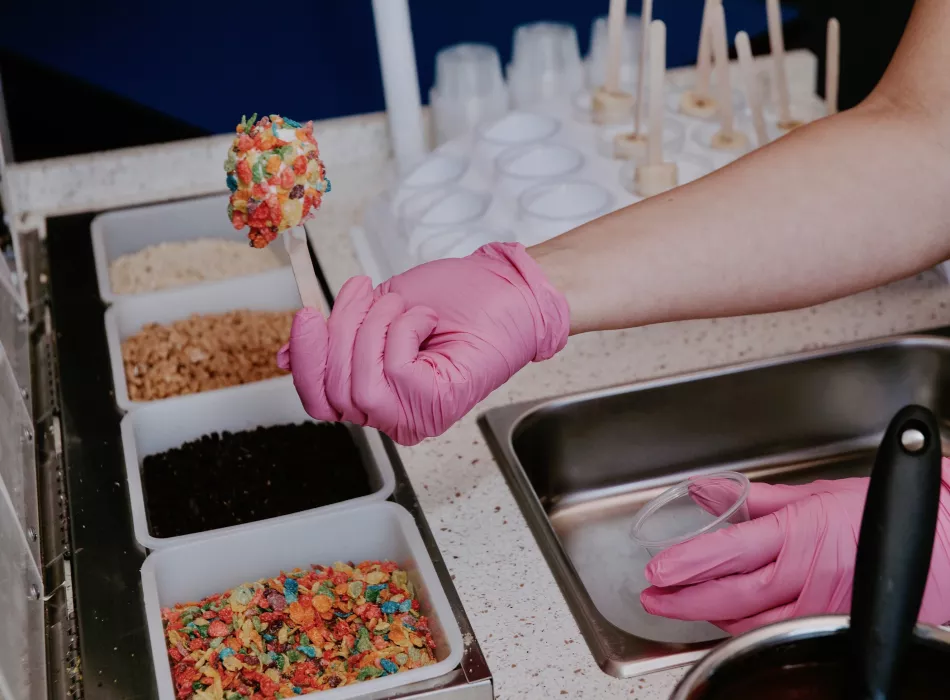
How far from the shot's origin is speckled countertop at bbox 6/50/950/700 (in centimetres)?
109

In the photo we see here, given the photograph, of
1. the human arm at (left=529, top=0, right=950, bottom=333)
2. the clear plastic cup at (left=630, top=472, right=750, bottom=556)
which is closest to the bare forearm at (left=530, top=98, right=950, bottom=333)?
the human arm at (left=529, top=0, right=950, bottom=333)

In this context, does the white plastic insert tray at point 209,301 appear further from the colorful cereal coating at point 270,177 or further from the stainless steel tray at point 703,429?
the colorful cereal coating at point 270,177

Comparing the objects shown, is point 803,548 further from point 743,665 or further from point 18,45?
point 18,45

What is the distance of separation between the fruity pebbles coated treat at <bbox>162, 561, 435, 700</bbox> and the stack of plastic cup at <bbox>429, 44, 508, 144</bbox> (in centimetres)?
115

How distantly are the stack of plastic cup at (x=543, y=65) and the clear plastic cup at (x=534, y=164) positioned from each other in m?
0.31

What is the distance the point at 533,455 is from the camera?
1497mm

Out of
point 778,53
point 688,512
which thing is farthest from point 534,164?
point 688,512

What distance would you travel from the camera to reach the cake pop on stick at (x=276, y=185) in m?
1.08

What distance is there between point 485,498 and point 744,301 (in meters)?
0.41

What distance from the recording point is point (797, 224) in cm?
127

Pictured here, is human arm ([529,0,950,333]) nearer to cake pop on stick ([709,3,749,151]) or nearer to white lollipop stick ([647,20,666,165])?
white lollipop stick ([647,20,666,165])

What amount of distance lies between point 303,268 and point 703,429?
2.40 ft

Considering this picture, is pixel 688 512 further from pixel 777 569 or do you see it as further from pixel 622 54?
pixel 622 54

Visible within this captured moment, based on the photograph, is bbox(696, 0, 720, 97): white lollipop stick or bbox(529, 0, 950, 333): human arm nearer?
bbox(529, 0, 950, 333): human arm
